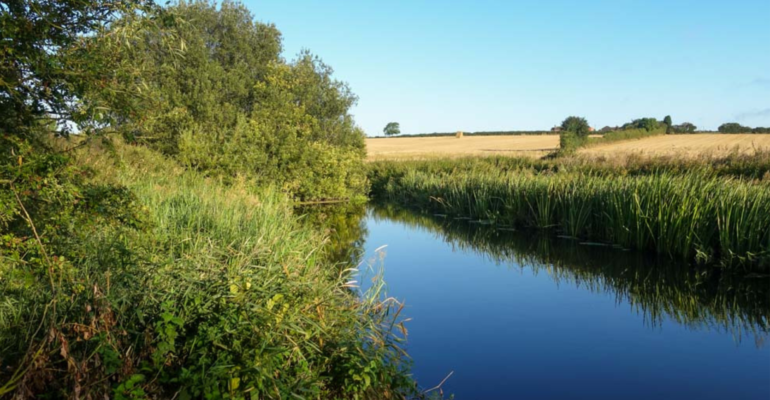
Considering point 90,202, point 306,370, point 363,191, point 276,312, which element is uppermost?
point 90,202

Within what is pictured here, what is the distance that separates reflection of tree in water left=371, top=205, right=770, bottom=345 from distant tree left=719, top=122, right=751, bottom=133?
199 feet

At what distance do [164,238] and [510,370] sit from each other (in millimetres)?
4579

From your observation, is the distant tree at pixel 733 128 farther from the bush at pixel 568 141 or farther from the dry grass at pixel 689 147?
the bush at pixel 568 141

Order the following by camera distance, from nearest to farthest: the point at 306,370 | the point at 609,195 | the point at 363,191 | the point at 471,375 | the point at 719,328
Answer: the point at 306,370
the point at 471,375
the point at 719,328
the point at 609,195
the point at 363,191

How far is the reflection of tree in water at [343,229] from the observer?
1241 cm

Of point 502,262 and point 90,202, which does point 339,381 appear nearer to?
point 90,202

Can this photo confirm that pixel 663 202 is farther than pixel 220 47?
No

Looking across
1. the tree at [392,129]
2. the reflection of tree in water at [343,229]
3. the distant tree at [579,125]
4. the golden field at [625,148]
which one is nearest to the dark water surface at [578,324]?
the reflection of tree in water at [343,229]

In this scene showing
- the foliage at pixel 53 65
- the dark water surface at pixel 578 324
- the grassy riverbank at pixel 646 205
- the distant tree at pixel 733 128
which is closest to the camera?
the foliage at pixel 53 65

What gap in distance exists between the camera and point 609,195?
14156 millimetres

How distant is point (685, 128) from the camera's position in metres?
70.4

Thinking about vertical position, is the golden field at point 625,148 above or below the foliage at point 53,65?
below

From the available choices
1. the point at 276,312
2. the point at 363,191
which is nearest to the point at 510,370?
the point at 276,312

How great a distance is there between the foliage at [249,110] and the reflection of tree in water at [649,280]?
351 inches
